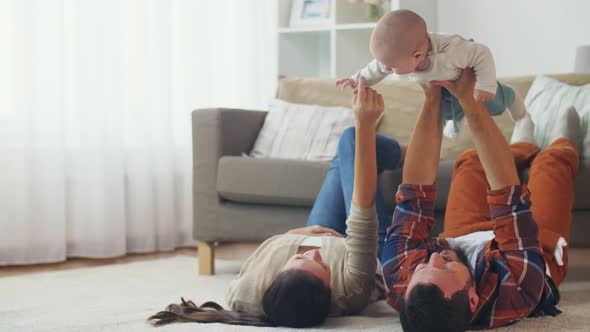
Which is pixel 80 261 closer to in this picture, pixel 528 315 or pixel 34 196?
pixel 34 196

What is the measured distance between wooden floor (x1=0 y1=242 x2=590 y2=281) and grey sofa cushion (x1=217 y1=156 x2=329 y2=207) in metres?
0.69

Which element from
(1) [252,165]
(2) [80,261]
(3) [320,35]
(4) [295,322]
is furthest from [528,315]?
(3) [320,35]

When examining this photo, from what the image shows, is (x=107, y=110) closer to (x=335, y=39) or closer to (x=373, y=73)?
(x=335, y=39)

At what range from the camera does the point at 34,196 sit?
11.0 feet

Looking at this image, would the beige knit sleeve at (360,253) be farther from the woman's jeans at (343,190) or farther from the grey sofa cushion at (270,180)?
the grey sofa cushion at (270,180)

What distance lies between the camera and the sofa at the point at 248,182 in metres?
2.69

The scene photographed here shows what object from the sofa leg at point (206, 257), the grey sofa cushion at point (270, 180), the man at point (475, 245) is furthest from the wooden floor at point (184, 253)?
the man at point (475, 245)

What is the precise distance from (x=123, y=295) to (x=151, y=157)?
1359 mm

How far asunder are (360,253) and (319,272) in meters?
0.16

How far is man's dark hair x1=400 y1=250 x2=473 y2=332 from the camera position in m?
1.47

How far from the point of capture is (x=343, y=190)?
2.27 metres

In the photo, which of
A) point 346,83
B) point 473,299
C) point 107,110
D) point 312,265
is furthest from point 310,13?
point 473,299

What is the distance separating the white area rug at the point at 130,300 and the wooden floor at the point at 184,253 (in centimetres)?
14

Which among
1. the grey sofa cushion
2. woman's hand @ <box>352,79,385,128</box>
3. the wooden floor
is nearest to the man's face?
woman's hand @ <box>352,79,385,128</box>
